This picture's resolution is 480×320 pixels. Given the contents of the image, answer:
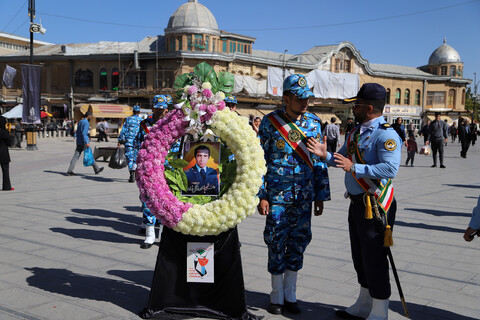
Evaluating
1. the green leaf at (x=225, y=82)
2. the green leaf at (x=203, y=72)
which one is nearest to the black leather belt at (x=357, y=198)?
the green leaf at (x=225, y=82)

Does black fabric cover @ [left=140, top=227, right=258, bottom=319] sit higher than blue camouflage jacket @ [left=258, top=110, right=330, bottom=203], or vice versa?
blue camouflage jacket @ [left=258, top=110, right=330, bottom=203]

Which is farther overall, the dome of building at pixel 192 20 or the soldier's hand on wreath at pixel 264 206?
the dome of building at pixel 192 20

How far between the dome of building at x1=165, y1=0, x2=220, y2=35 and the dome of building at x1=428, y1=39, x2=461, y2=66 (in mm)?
A: 37734

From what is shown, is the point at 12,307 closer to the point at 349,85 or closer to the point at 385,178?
the point at 385,178

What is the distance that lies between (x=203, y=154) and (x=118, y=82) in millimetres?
45536

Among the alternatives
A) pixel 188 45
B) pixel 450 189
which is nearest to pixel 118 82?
pixel 188 45

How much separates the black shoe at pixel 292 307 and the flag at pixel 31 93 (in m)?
19.4

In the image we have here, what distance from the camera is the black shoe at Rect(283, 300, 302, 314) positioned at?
4.08m

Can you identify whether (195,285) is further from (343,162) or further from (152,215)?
(152,215)

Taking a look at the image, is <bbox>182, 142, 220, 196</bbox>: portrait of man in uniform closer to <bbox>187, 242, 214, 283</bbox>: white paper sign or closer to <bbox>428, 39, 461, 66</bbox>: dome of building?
<bbox>187, 242, 214, 283</bbox>: white paper sign

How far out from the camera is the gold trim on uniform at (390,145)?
142 inches

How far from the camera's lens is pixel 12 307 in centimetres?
406

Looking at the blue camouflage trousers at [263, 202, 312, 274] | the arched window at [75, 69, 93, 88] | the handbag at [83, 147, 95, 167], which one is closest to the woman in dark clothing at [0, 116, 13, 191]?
the handbag at [83, 147, 95, 167]

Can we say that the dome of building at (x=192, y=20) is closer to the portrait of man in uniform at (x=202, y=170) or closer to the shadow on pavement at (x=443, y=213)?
the shadow on pavement at (x=443, y=213)
